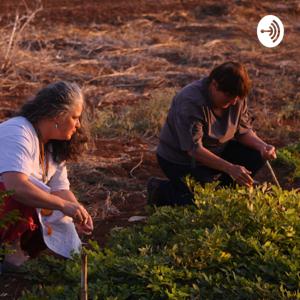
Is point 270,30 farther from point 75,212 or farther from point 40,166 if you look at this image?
point 75,212

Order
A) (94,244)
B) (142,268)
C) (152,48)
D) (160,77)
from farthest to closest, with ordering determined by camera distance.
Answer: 1. (152,48)
2. (160,77)
3. (94,244)
4. (142,268)

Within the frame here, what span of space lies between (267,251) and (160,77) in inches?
253

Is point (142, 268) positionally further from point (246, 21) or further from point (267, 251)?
point (246, 21)

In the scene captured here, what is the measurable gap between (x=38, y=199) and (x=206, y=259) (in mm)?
905

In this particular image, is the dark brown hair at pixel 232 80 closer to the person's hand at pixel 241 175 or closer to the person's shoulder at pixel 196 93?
the person's shoulder at pixel 196 93

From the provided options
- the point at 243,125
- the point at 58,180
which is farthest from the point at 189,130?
the point at 58,180

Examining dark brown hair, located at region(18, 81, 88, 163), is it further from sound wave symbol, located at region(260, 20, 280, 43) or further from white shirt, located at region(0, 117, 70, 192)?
sound wave symbol, located at region(260, 20, 280, 43)

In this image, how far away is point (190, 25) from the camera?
1458 cm

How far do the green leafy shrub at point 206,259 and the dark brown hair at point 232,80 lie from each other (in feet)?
2.57

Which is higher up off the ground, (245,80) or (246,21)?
(245,80)

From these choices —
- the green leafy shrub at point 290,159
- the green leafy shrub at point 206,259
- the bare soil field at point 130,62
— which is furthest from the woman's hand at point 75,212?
the green leafy shrub at point 290,159

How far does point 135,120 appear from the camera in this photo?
8.36m

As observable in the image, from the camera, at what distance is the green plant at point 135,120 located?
8.05 meters

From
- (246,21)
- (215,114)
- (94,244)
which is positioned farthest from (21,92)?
(246,21)
